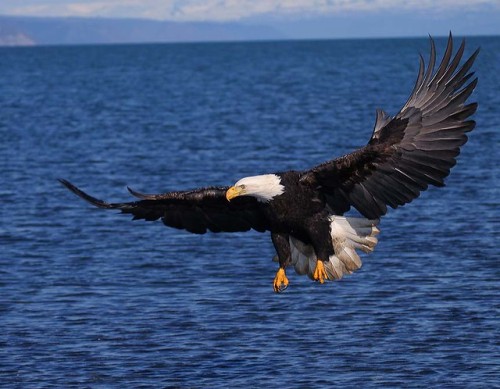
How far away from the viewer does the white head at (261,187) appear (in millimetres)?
9586

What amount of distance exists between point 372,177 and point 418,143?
0.42 meters

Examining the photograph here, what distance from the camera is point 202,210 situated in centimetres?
1068

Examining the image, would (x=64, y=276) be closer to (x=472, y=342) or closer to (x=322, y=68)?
(x=472, y=342)

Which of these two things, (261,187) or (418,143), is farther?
(418,143)

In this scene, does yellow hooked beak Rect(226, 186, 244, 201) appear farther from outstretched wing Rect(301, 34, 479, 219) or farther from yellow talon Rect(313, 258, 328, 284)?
yellow talon Rect(313, 258, 328, 284)

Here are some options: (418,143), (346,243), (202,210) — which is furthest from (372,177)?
(202,210)

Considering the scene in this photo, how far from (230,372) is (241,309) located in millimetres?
2014

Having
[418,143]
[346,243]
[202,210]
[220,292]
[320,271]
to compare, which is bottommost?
[220,292]

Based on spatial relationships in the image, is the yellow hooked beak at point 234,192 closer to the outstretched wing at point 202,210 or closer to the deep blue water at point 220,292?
the outstretched wing at point 202,210

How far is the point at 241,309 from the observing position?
12.9 m

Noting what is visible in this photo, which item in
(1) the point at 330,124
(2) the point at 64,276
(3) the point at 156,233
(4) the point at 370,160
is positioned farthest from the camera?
(1) the point at 330,124

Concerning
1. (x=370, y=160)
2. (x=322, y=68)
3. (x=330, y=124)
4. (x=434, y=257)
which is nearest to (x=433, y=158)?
(x=370, y=160)

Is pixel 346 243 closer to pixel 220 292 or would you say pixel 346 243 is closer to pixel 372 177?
pixel 372 177

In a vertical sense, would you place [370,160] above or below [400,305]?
above
